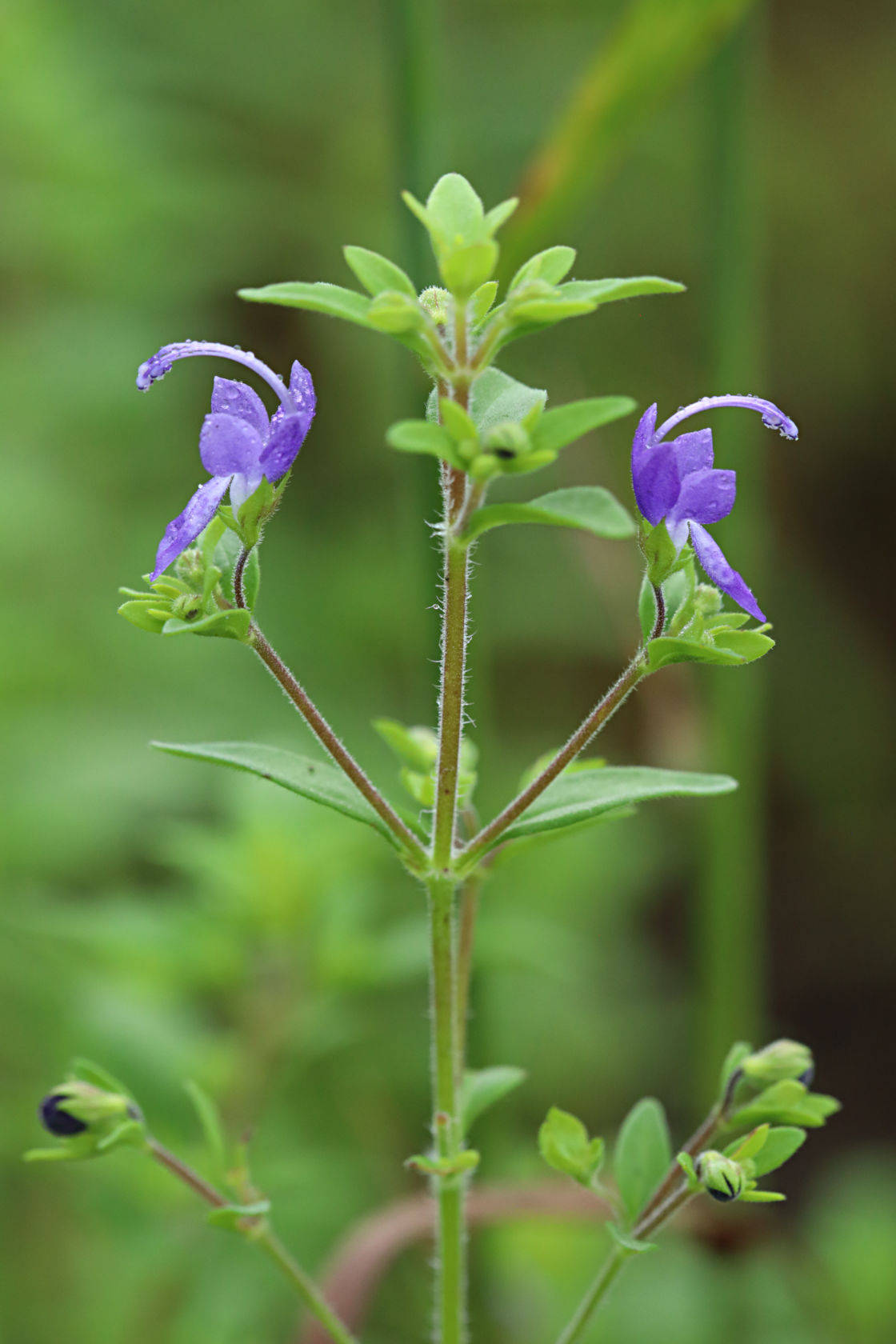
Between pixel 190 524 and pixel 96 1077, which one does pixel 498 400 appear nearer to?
pixel 190 524

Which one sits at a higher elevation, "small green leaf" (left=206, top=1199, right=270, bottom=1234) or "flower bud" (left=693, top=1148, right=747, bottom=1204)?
"flower bud" (left=693, top=1148, right=747, bottom=1204)

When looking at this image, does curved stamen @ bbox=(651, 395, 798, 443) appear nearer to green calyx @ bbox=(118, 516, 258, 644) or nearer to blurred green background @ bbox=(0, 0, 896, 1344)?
green calyx @ bbox=(118, 516, 258, 644)

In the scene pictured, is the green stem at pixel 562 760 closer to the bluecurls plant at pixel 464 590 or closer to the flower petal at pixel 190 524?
the bluecurls plant at pixel 464 590

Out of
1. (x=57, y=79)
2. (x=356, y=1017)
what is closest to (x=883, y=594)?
(x=356, y=1017)

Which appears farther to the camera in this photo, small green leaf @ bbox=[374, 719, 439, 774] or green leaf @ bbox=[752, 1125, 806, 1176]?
small green leaf @ bbox=[374, 719, 439, 774]

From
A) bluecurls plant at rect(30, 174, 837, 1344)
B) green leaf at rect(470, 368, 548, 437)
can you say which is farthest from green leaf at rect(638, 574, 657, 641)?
green leaf at rect(470, 368, 548, 437)

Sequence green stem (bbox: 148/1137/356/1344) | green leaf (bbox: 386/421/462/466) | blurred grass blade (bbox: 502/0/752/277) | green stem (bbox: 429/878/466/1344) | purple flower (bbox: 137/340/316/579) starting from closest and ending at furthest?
1. green leaf (bbox: 386/421/462/466)
2. purple flower (bbox: 137/340/316/579)
3. green stem (bbox: 429/878/466/1344)
4. green stem (bbox: 148/1137/356/1344)
5. blurred grass blade (bbox: 502/0/752/277)
